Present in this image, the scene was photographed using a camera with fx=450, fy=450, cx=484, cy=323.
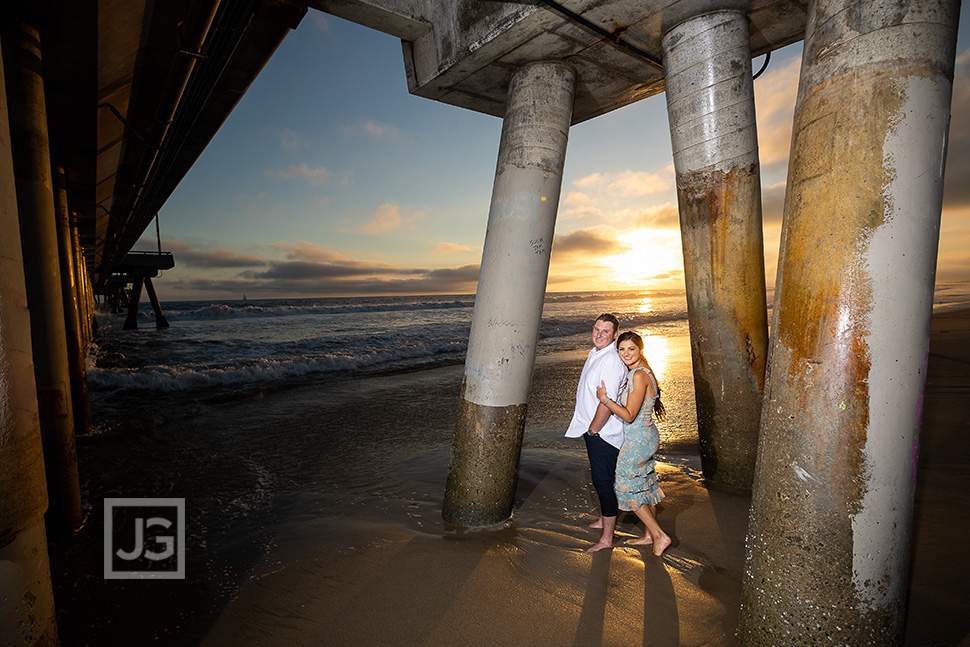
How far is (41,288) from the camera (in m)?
4.70

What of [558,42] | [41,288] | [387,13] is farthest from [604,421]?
[41,288]

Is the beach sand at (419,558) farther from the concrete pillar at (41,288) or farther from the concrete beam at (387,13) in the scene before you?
the concrete beam at (387,13)

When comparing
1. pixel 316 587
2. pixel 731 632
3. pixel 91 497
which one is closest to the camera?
pixel 731 632

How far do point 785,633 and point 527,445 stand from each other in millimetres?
4444

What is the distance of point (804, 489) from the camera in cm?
209

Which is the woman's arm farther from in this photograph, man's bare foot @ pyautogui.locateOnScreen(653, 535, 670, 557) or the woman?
man's bare foot @ pyautogui.locateOnScreen(653, 535, 670, 557)

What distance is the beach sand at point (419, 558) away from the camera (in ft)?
9.15

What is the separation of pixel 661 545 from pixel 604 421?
1.06m

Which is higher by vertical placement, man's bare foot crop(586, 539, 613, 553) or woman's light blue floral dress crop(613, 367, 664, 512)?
woman's light blue floral dress crop(613, 367, 664, 512)

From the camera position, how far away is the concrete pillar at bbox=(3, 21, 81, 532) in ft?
14.0

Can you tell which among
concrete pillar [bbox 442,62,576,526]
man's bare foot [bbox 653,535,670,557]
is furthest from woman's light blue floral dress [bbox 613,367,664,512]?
concrete pillar [bbox 442,62,576,526]

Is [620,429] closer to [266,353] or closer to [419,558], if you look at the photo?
[419,558]

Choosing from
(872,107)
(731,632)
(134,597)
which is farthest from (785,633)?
(134,597)

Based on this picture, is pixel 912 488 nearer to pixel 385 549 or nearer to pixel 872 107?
pixel 872 107
